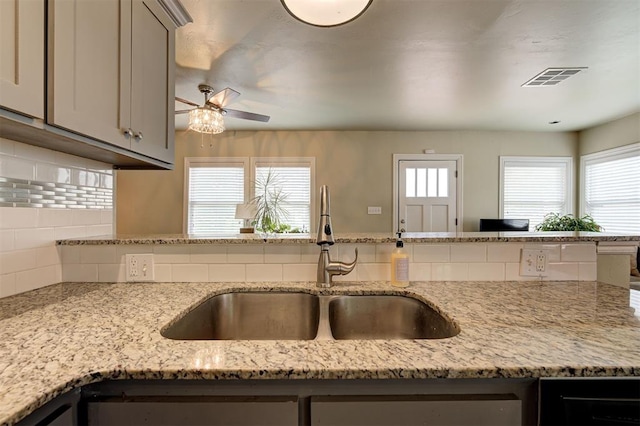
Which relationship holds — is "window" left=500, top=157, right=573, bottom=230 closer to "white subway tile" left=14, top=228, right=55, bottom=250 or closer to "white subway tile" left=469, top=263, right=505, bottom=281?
"white subway tile" left=469, top=263, right=505, bottom=281

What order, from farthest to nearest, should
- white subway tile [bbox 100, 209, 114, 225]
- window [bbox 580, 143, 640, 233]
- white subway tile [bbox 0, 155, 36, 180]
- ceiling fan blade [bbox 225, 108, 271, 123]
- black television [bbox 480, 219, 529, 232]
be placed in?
1. black television [bbox 480, 219, 529, 232]
2. window [bbox 580, 143, 640, 233]
3. ceiling fan blade [bbox 225, 108, 271, 123]
4. white subway tile [bbox 100, 209, 114, 225]
5. white subway tile [bbox 0, 155, 36, 180]

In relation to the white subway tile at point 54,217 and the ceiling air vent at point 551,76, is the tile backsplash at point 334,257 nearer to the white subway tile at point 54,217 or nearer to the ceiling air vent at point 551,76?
the white subway tile at point 54,217

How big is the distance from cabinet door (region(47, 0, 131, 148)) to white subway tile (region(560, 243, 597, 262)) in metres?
1.68

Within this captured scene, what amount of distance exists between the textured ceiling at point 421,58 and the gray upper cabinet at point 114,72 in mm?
885

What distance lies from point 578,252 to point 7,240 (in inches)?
80.1

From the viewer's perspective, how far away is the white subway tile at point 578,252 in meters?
1.19

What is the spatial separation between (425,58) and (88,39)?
7.81 ft

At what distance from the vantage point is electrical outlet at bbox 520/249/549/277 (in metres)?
1.18

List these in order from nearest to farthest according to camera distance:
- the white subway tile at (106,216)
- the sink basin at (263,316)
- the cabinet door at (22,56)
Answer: the cabinet door at (22,56) → the sink basin at (263,316) → the white subway tile at (106,216)

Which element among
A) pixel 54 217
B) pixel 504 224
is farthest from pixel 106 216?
pixel 504 224

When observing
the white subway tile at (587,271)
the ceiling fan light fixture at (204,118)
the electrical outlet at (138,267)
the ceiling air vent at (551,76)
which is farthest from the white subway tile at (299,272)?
the ceiling air vent at (551,76)

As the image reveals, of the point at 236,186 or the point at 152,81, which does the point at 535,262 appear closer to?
the point at 152,81

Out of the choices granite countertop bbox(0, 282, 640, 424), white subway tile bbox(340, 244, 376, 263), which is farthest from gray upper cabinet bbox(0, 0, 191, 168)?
white subway tile bbox(340, 244, 376, 263)

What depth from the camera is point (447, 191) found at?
4.82 metres
